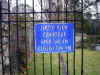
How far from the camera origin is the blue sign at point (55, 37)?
2371 millimetres

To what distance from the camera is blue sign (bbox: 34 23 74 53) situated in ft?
7.78

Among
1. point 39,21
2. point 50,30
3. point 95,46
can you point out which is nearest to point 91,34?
point 95,46

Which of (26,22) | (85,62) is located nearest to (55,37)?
Result: (26,22)

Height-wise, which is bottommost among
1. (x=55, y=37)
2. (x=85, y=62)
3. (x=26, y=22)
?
(x=85, y=62)

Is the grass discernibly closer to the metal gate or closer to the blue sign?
the metal gate

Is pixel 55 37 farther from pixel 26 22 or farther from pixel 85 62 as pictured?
pixel 85 62

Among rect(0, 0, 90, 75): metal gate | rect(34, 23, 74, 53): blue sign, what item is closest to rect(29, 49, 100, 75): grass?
rect(0, 0, 90, 75): metal gate

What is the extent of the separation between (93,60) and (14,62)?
155 cm

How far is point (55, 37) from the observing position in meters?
2.38

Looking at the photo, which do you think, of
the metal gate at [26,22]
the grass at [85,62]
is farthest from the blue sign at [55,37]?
the grass at [85,62]

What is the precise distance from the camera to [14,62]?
8.98 ft

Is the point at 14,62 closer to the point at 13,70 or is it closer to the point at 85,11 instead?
the point at 13,70

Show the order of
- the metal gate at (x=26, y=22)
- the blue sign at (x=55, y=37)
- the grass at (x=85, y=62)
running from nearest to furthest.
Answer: the blue sign at (x=55, y=37)
the metal gate at (x=26, y=22)
the grass at (x=85, y=62)

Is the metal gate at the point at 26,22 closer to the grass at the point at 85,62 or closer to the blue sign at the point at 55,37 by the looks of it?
the grass at the point at 85,62
